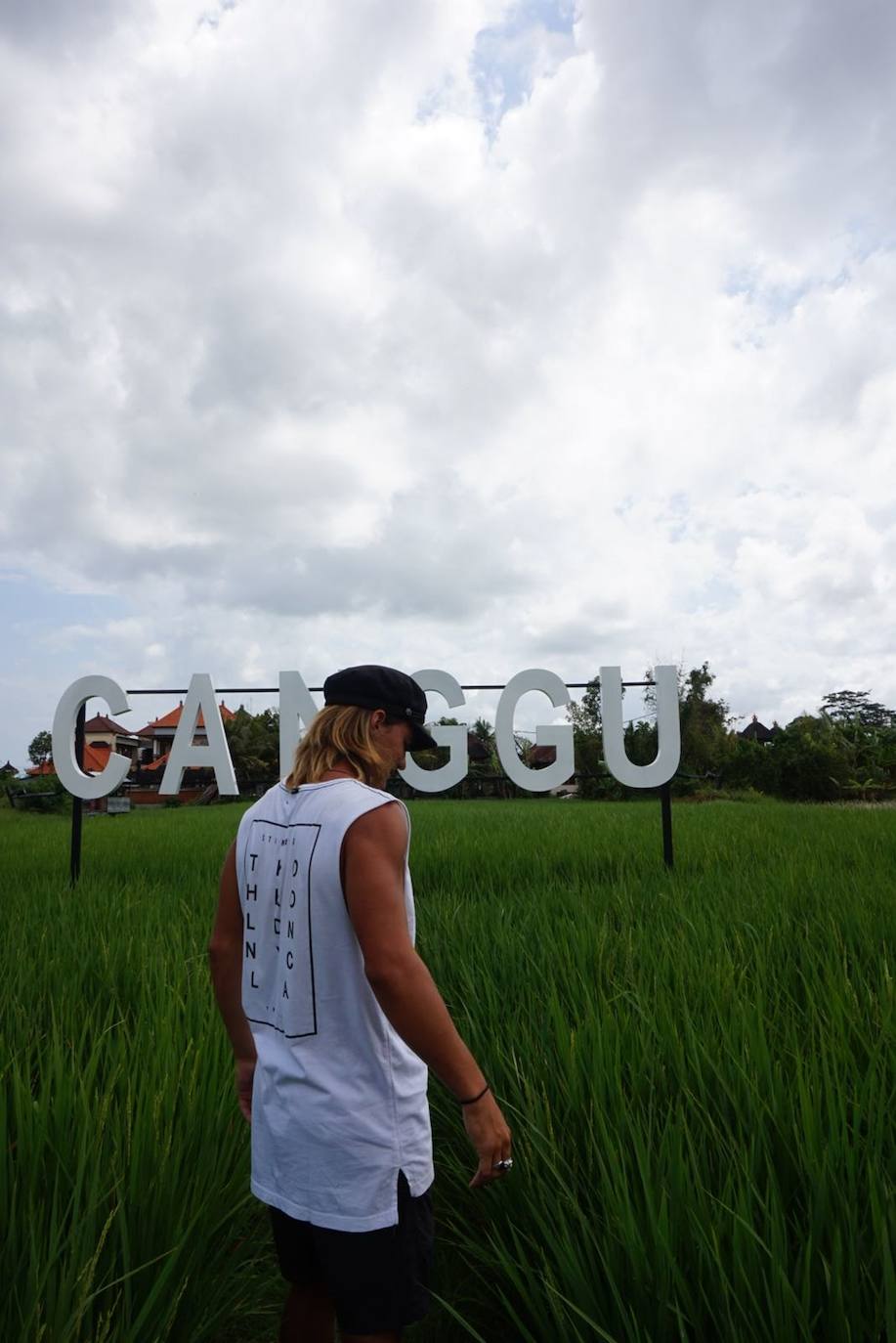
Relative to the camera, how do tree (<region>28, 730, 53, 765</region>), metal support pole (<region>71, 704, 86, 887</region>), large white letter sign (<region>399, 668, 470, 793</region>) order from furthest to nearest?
tree (<region>28, 730, 53, 765</region>) → metal support pole (<region>71, 704, 86, 887</region>) → large white letter sign (<region>399, 668, 470, 793</region>)

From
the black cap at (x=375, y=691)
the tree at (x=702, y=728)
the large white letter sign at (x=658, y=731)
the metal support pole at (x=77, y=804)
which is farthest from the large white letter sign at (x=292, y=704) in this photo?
the tree at (x=702, y=728)

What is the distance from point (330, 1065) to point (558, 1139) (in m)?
1.15

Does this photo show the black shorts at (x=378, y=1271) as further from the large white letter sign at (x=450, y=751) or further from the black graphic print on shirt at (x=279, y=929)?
the large white letter sign at (x=450, y=751)

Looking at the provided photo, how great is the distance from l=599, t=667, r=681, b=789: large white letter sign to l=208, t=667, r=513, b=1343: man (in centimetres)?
525

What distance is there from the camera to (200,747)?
22.3ft

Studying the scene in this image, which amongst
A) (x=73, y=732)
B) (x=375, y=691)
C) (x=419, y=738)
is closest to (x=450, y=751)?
(x=73, y=732)

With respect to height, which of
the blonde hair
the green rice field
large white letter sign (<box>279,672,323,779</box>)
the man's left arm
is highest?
large white letter sign (<box>279,672,323,779</box>)

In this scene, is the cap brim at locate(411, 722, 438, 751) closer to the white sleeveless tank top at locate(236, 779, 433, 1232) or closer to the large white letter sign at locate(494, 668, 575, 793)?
the white sleeveless tank top at locate(236, 779, 433, 1232)

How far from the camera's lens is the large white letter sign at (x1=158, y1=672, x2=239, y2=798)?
6.68 meters

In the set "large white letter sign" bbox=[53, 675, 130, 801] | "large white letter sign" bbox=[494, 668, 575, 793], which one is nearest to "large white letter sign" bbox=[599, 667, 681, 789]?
"large white letter sign" bbox=[494, 668, 575, 793]

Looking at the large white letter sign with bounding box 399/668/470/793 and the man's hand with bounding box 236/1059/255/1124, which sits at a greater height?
the large white letter sign with bounding box 399/668/470/793

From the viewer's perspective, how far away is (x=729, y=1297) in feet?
5.01

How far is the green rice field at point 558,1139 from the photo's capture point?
158 centimetres

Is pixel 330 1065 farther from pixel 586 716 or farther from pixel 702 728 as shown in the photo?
pixel 702 728
